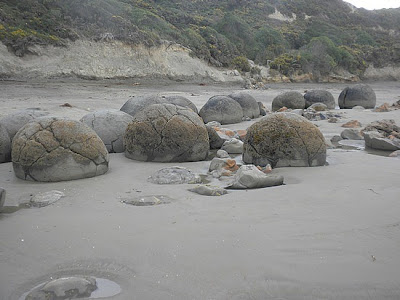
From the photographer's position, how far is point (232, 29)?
3647cm

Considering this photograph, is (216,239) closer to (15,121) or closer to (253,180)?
(253,180)

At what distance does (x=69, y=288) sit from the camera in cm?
262

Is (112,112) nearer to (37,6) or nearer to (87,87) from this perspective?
(87,87)

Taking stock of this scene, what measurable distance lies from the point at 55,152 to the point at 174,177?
60.1 inches

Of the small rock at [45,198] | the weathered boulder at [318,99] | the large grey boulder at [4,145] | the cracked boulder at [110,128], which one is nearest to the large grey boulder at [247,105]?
the weathered boulder at [318,99]

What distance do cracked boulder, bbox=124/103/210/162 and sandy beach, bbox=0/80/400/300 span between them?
1.32 m

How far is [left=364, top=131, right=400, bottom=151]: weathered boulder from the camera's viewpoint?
7609mm

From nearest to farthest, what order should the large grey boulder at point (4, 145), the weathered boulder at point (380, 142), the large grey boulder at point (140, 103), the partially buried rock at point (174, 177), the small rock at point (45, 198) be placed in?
the small rock at point (45, 198) < the partially buried rock at point (174, 177) < the large grey boulder at point (4, 145) < the weathered boulder at point (380, 142) < the large grey boulder at point (140, 103)

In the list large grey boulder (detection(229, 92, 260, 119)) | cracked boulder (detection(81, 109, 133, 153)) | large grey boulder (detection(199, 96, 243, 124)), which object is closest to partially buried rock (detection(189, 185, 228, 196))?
cracked boulder (detection(81, 109, 133, 153))

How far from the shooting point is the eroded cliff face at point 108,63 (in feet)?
60.4

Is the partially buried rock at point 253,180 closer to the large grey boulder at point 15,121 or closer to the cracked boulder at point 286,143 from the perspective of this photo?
the cracked boulder at point 286,143

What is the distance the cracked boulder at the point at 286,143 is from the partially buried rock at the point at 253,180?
1.08 metres

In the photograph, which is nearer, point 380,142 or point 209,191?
point 209,191

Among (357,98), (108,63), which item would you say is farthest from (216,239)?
(108,63)
